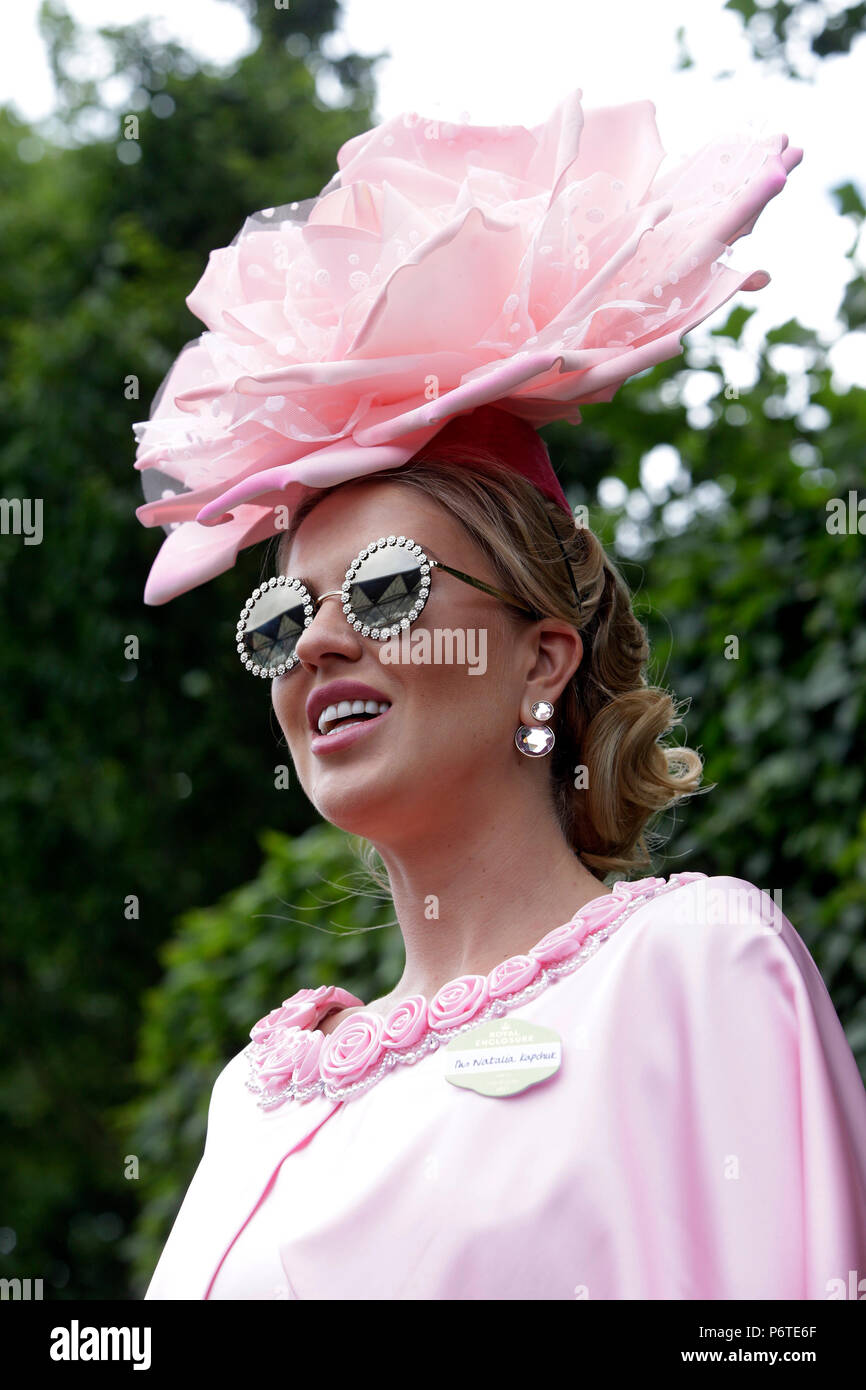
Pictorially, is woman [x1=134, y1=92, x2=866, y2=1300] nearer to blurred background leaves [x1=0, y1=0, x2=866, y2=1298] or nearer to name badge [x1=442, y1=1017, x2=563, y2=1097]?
name badge [x1=442, y1=1017, x2=563, y2=1097]

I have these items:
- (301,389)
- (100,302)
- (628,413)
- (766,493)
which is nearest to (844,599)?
(766,493)

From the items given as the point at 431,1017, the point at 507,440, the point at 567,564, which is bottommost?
the point at 431,1017

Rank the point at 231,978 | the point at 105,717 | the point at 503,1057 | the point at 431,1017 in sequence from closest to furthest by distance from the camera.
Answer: the point at 503,1057 < the point at 431,1017 < the point at 231,978 < the point at 105,717

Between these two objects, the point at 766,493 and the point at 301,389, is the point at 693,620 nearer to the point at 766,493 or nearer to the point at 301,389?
the point at 766,493

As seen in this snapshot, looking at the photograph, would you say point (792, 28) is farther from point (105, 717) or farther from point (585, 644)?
point (105, 717)

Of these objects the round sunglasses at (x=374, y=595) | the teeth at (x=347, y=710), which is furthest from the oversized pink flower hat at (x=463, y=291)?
the teeth at (x=347, y=710)

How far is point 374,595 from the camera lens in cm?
192

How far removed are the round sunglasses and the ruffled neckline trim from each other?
0.42 meters

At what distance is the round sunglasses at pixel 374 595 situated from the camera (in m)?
1.91

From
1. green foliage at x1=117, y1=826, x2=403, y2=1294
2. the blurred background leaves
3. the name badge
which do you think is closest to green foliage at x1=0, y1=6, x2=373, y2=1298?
the blurred background leaves

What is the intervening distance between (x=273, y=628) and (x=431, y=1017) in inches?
22.2

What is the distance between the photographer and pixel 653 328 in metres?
1.93

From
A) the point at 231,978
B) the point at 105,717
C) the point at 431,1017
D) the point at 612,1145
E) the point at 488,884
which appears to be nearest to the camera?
the point at 612,1145

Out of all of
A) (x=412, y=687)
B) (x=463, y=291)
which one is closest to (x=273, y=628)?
(x=412, y=687)
